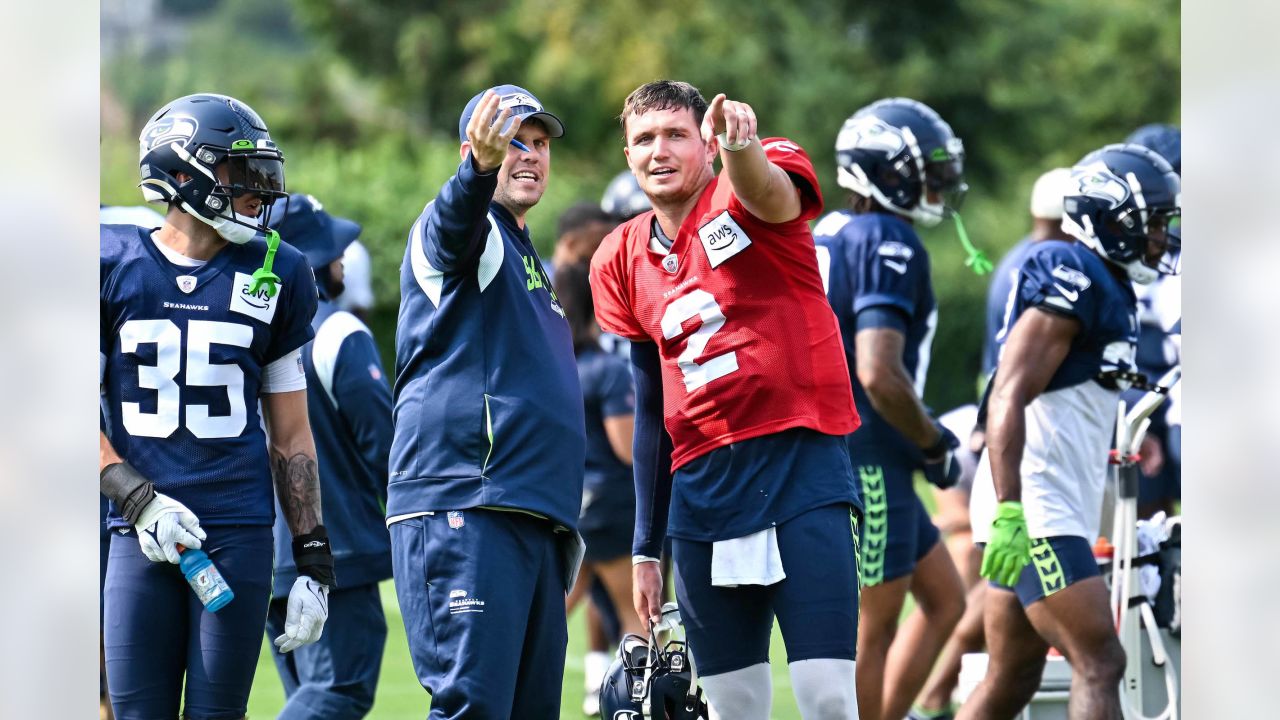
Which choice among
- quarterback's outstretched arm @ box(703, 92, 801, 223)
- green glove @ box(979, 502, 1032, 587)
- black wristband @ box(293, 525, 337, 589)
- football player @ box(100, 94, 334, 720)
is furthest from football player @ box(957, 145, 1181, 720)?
football player @ box(100, 94, 334, 720)

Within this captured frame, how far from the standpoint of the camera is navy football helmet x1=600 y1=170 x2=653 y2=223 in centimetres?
927

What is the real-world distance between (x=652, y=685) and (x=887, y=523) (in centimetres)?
200

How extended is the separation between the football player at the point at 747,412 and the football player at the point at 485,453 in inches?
12.8

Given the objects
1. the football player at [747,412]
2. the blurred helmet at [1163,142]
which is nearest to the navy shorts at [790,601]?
the football player at [747,412]

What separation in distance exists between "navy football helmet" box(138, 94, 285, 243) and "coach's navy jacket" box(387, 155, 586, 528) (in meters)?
0.47

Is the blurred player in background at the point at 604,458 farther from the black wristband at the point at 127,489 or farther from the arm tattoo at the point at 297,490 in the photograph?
the black wristband at the point at 127,489

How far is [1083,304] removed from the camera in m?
5.62

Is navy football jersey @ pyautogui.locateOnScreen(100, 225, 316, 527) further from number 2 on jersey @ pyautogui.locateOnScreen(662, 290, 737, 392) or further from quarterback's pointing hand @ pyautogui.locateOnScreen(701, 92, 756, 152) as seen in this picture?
quarterback's pointing hand @ pyautogui.locateOnScreen(701, 92, 756, 152)

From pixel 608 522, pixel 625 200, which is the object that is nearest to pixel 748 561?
pixel 608 522

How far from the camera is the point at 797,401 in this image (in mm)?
4707

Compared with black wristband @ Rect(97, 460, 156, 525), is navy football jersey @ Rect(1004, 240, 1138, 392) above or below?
above
